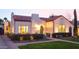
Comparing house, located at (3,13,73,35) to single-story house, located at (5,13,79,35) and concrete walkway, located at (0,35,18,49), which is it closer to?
single-story house, located at (5,13,79,35)

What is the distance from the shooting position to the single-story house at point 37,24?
21.5ft

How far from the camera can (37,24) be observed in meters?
6.69

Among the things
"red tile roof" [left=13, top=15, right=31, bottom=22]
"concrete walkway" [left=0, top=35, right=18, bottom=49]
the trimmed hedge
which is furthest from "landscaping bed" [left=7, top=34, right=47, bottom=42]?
"red tile roof" [left=13, top=15, right=31, bottom=22]

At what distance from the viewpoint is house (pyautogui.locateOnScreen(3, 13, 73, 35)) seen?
258 inches

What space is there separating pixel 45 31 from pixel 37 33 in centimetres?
23

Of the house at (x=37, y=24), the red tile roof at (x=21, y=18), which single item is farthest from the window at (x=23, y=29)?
the red tile roof at (x=21, y=18)

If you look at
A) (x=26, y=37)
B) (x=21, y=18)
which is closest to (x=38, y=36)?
(x=26, y=37)

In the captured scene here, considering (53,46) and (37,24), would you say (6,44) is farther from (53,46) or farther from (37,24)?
(53,46)

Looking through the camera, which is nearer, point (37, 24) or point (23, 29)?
point (23, 29)

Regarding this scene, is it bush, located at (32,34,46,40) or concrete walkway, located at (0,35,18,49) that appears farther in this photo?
bush, located at (32,34,46,40)

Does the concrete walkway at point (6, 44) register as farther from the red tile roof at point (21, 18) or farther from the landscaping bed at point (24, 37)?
the red tile roof at point (21, 18)

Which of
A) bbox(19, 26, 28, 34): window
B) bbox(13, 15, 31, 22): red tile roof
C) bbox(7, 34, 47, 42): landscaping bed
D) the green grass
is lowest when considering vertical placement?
the green grass
